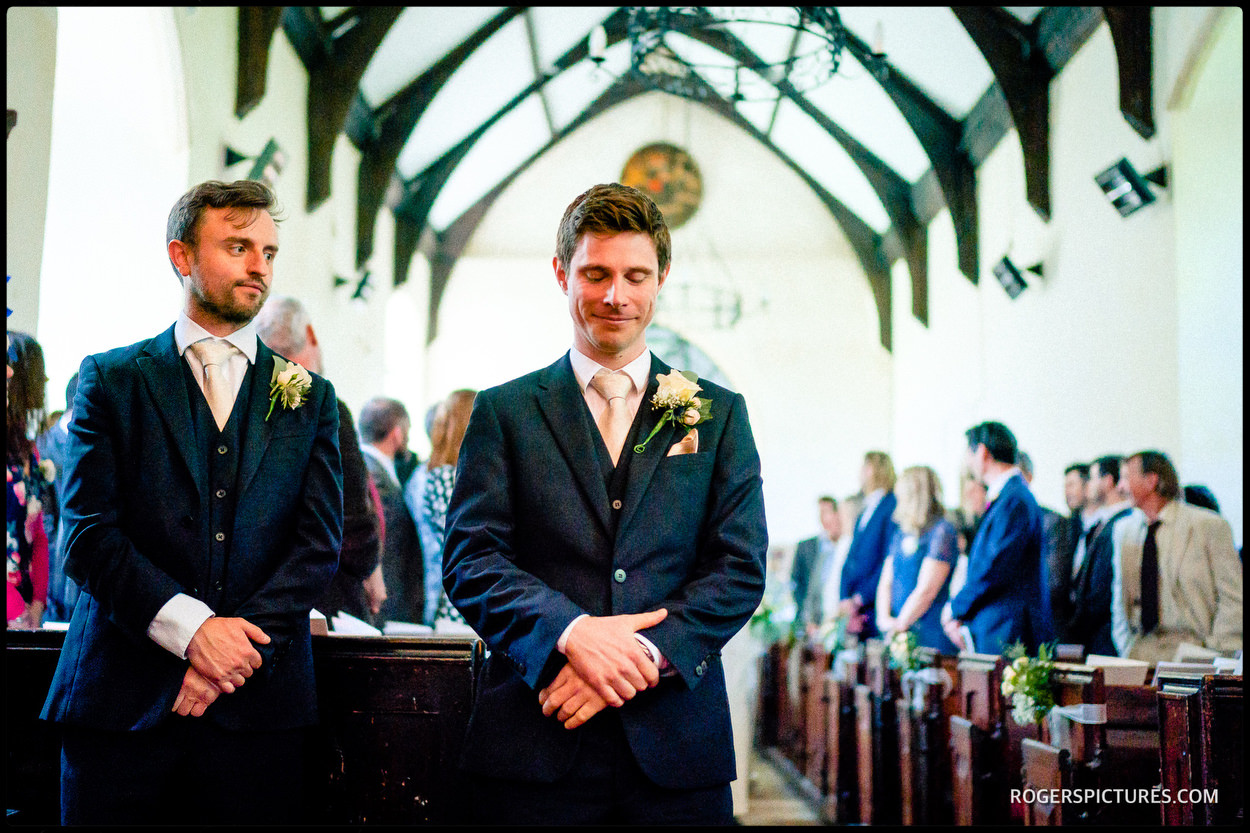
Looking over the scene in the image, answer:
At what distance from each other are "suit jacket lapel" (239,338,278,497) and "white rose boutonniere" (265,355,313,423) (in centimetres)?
1

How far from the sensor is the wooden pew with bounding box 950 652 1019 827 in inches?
145

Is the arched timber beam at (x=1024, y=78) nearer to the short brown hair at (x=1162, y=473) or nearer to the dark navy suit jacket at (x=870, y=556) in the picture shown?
the dark navy suit jacket at (x=870, y=556)

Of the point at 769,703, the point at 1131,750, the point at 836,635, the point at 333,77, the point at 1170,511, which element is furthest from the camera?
the point at 769,703

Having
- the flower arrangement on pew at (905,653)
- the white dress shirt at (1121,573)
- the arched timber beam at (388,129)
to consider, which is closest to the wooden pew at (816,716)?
the flower arrangement on pew at (905,653)

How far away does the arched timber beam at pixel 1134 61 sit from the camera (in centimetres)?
729

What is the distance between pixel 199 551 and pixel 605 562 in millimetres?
736

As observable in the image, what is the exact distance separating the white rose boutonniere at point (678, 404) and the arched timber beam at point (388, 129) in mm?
8960

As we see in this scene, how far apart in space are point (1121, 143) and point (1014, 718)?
5476 mm

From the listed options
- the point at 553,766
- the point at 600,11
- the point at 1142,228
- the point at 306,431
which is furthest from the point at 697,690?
the point at 600,11

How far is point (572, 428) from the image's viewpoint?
2.04m

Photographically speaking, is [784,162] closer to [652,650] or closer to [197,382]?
[197,382]

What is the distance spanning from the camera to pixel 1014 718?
11.8 ft

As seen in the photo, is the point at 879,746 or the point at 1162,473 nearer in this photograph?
the point at 879,746
